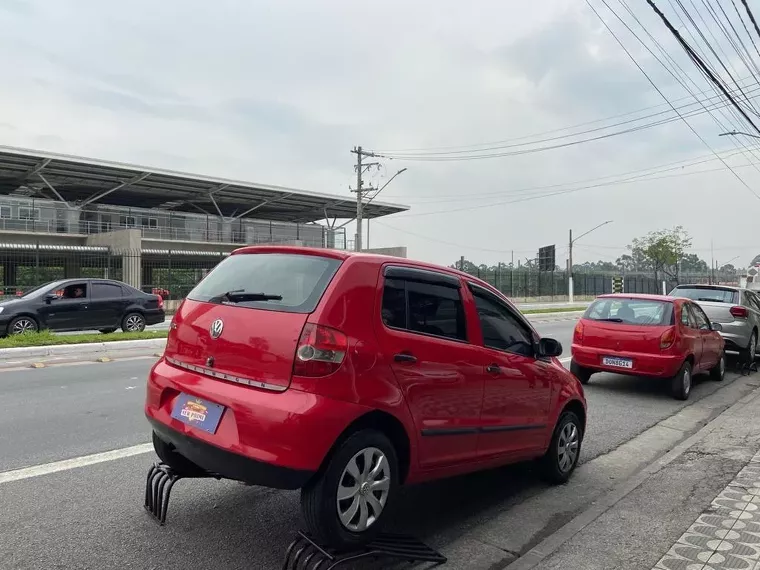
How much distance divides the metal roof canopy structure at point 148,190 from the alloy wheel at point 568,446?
38258 millimetres

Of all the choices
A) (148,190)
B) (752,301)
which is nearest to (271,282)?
(752,301)

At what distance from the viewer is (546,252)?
49656 mm

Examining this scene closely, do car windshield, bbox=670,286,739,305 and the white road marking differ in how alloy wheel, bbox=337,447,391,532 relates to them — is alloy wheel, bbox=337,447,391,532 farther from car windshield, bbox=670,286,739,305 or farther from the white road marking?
car windshield, bbox=670,286,739,305

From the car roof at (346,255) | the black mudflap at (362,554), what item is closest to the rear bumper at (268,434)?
the black mudflap at (362,554)

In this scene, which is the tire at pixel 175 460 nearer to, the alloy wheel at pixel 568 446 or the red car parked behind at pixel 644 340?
the alloy wheel at pixel 568 446

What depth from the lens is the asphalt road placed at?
337 cm

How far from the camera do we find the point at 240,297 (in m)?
3.59

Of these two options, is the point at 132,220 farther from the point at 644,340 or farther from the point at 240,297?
the point at 240,297

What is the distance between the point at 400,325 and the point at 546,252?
158 ft

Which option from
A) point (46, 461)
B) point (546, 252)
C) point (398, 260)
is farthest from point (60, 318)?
point (546, 252)

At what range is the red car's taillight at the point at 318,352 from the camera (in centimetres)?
312

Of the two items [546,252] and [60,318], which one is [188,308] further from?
[546,252]

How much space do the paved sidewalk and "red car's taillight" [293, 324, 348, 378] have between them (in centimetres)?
221

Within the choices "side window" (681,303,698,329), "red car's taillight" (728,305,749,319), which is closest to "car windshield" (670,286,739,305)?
"red car's taillight" (728,305,749,319)
